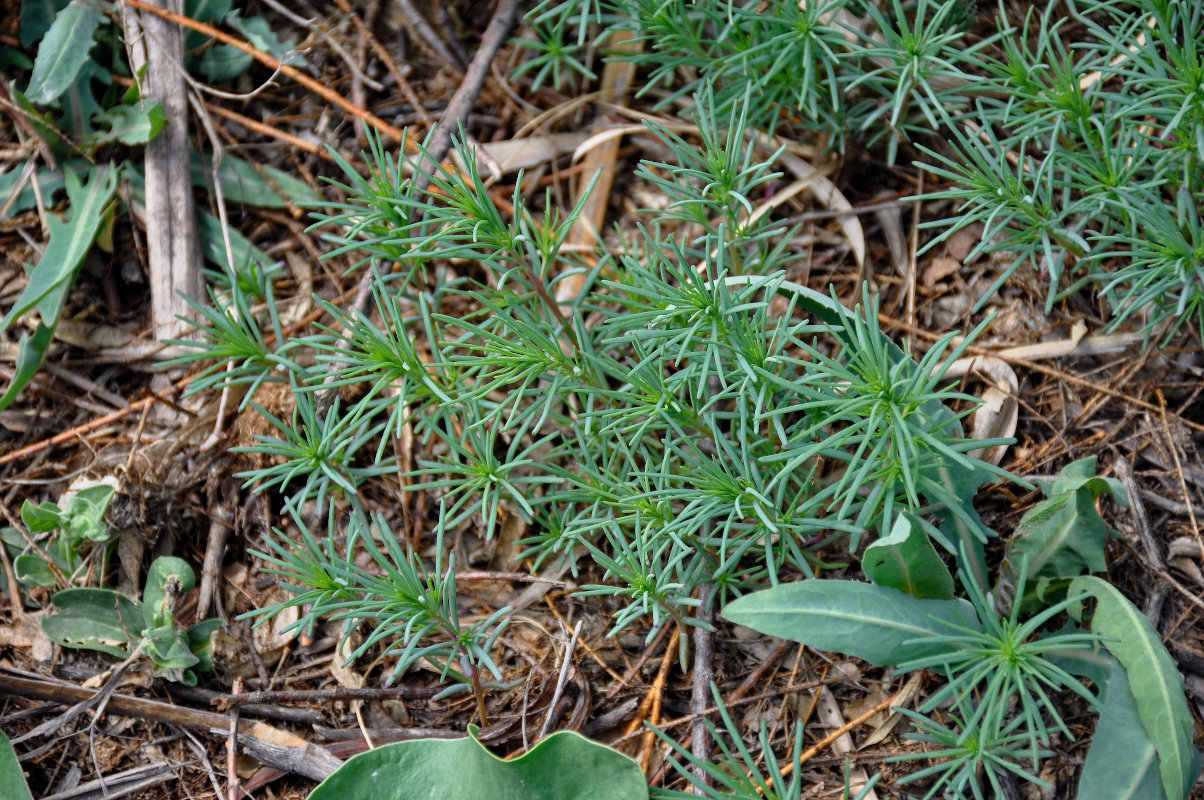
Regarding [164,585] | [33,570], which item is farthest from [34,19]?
[164,585]

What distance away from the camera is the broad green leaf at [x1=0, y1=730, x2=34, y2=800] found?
1.94 metres

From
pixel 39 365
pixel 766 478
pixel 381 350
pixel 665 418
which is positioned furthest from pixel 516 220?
pixel 39 365

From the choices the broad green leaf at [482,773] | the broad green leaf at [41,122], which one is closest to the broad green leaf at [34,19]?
the broad green leaf at [41,122]

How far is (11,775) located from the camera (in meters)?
1.95

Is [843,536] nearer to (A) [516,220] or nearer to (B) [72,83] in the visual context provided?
(A) [516,220]

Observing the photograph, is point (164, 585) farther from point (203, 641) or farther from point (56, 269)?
point (56, 269)

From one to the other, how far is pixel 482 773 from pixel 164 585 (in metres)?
0.95

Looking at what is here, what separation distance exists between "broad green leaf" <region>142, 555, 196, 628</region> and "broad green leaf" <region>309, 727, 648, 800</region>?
0.67 metres

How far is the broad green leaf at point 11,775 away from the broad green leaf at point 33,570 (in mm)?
392

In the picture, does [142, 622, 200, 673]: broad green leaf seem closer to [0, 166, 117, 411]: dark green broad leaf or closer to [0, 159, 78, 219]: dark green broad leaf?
[0, 166, 117, 411]: dark green broad leaf

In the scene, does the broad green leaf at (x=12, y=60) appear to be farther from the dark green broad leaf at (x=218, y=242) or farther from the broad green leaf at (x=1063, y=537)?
the broad green leaf at (x=1063, y=537)

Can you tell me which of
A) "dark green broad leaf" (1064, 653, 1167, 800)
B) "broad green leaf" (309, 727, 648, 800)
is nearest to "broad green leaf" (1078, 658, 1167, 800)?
"dark green broad leaf" (1064, 653, 1167, 800)

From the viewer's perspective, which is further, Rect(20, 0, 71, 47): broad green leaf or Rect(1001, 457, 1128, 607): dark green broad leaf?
Rect(20, 0, 71, 47): broad green leaf

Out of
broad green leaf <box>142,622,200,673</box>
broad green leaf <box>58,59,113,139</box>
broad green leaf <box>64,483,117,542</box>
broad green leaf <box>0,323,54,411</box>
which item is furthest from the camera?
broad green leaf <box>58,59,113,139</box>
